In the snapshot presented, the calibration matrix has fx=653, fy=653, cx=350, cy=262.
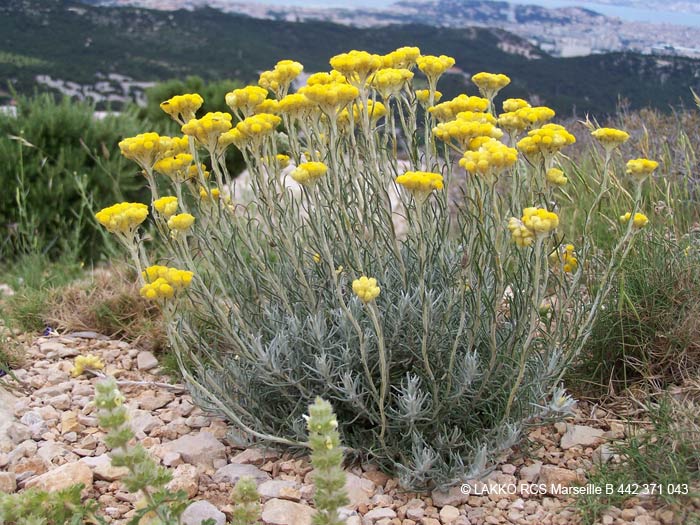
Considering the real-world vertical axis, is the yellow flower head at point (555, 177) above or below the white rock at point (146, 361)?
above

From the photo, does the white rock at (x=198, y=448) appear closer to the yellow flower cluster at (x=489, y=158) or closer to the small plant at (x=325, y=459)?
the small plant at (x=325, y=459)

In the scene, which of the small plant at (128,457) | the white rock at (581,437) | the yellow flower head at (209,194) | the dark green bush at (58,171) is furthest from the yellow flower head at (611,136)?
the dark green bush at (58,171)

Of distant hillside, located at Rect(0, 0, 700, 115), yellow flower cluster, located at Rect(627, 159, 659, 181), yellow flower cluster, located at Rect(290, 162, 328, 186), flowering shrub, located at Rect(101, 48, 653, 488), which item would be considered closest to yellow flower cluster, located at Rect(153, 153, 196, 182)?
flowering shrub, located at Rect(101, 48, 653, 488)

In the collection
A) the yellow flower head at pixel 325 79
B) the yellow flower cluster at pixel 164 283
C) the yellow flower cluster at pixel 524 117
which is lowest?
the yellow flower cluster at pixel 164 283

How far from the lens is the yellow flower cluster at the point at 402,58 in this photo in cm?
244

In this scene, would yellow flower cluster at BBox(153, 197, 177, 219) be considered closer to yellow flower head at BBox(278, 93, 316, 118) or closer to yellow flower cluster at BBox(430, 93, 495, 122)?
yellow flower head at BBox(278, 93, 316, 118)

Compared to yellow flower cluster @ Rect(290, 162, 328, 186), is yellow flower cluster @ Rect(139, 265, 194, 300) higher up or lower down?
lower down

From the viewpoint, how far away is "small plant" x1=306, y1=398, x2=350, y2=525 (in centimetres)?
145

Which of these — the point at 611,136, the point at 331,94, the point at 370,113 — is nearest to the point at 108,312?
the point at 370,113

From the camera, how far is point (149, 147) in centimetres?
220

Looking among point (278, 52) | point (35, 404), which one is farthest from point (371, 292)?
point (278, 52)

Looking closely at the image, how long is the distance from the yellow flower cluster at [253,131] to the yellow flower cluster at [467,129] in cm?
57

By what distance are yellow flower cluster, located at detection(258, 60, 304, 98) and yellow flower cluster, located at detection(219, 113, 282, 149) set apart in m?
0.21

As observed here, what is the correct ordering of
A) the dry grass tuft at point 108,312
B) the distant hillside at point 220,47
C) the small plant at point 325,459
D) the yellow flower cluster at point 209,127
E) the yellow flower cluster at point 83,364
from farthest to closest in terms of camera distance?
the distant hillside at point 220,47
the dry grass tuft at point 108,312
the yellow flower cluster at point 83,364
the yellow flower cluster at point 209,127
the small plant at point 325,459
